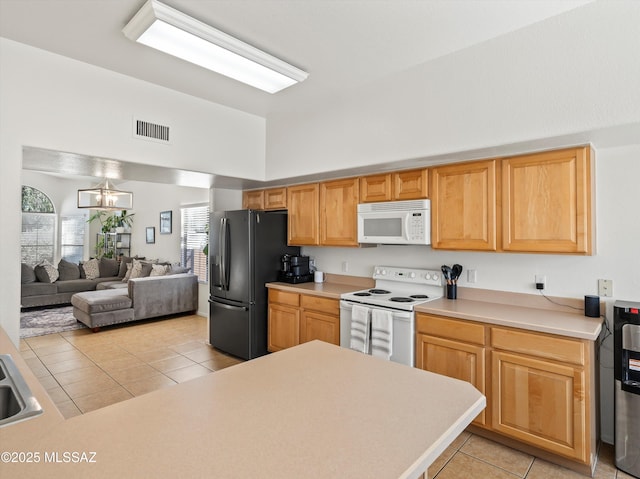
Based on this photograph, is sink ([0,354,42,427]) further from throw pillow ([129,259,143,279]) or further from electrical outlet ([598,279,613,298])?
throw pillow ([129,259,143,279])

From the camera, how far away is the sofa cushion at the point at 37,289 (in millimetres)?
6911

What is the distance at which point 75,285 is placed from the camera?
7520 mm

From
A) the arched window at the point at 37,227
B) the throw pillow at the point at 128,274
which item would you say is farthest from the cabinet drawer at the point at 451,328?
the arched window at the point at 37,227

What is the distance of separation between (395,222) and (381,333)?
3.16ft

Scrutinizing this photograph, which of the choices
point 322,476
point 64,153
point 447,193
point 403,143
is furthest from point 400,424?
point 64,153

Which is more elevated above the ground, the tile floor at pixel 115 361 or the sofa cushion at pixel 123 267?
the sofa cushion at pixel 123 267

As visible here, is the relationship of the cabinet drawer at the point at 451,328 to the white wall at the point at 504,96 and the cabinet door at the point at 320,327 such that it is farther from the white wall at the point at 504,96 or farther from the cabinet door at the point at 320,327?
the white wall at the point at 504,96

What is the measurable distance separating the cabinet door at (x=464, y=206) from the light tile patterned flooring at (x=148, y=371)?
55.9 inches

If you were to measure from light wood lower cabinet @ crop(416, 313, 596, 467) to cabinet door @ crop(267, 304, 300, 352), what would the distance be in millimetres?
1599

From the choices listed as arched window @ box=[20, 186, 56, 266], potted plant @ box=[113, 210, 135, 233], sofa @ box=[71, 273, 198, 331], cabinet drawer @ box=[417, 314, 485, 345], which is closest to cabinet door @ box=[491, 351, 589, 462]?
cabinet drawer @ box=[417, 314, 485, 345]

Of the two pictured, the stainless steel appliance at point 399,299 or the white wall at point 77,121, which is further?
the stainless steel appliance at point 399,299

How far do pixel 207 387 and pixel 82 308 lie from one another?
5.49 m

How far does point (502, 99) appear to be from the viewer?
7.98 ft

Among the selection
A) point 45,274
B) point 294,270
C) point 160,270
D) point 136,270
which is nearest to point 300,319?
point 294,270
